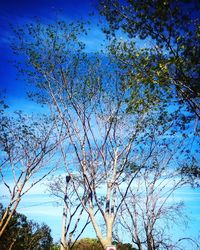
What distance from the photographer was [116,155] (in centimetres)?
1558

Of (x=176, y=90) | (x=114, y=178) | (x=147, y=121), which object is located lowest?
(x=114, y=178)

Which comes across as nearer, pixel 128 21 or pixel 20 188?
pixel 128 21

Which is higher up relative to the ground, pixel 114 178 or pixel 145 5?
pixel 145 5

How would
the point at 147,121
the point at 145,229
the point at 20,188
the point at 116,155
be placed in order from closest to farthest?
the point at 116,155, the point at 147,121, the point at 20,188, the point at 145,229

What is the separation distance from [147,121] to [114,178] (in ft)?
13.4

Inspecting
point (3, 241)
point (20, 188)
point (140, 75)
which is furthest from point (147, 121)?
point (3, 241)

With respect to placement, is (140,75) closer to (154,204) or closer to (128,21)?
(128,21)

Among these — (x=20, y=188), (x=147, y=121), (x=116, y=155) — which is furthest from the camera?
(x=20, y=188)

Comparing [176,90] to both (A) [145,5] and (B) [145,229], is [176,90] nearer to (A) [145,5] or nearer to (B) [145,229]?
(A) [145,5]

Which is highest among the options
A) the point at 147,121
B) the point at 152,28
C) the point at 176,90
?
the point at 147,121

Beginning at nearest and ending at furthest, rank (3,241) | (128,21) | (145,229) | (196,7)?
(196,7) → (128,21) → (145,229) → (3,241)

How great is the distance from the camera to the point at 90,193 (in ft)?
43.2

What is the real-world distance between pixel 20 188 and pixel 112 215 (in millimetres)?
9414

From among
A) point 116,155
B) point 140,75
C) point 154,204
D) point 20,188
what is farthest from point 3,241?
point 140,75
